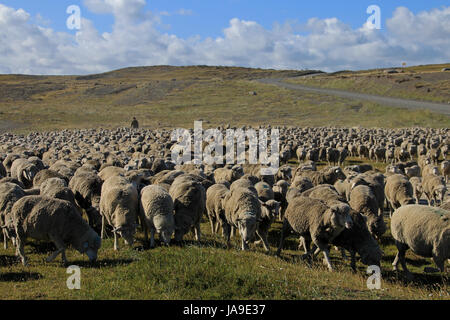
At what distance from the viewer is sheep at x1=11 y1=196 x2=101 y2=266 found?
9312 millimetres

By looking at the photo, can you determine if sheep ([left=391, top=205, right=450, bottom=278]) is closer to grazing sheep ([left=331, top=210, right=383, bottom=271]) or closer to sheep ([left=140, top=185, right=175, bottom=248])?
grazing sheep ([left=331, top=210, right=383, bottom=271])

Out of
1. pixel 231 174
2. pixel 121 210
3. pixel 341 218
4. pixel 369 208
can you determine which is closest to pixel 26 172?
pixel 121 210

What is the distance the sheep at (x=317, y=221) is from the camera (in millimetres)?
9564

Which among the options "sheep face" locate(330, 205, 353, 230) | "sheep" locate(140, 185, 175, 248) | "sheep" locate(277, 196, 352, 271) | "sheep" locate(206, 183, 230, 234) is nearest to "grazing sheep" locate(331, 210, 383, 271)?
"sheep" locate(277, 196, 352, 271)

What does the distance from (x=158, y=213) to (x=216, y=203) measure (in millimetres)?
2691

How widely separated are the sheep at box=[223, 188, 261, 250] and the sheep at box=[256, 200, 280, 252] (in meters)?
0.33

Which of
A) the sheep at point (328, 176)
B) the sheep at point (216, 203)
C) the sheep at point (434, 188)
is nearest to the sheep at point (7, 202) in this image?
the sheep at point (216, 203)

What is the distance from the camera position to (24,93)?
118 metres

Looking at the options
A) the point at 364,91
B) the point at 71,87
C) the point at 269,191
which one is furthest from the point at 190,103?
the point at 269,191

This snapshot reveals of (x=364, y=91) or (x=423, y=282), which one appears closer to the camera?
(x=423, y=282)

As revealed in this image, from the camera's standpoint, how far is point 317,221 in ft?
33.1
